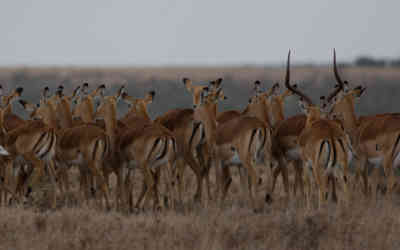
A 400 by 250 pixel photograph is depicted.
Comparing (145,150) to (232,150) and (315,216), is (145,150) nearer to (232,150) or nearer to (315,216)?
(232,150)

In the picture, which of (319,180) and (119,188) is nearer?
(319,180)

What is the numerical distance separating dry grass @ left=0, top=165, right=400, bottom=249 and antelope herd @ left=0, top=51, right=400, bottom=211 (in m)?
1.18

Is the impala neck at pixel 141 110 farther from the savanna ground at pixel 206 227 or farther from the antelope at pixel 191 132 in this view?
the savanna ground at pixel 206 227

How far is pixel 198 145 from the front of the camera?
48.5ft

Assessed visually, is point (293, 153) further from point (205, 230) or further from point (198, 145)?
point (205, 230)

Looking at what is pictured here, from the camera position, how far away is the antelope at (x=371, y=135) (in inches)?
527

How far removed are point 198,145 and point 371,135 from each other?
335cm

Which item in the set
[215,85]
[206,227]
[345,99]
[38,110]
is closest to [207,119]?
[215,85]

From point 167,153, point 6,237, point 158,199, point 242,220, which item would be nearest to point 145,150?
point 167,153

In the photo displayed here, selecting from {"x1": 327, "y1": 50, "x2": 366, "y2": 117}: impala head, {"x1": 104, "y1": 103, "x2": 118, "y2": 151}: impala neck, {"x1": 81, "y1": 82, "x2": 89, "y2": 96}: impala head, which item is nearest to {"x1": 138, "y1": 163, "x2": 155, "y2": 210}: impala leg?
{"x1": 104, "y1": 103, "x2": 118, "y2": 151}: impala neck

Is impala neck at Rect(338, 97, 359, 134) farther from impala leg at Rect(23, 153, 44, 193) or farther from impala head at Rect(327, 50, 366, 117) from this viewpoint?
impala leg at Rect(23, 153, 44, 193)

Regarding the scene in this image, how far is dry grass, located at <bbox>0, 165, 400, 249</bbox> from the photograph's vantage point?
10.4 meters

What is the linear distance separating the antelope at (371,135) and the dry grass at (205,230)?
1.73 m

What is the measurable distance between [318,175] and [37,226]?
14.9 ft
